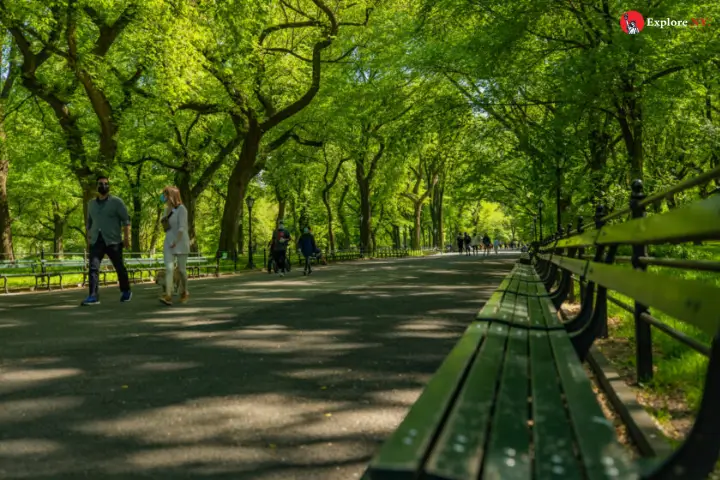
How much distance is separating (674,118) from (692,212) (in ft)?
64.2

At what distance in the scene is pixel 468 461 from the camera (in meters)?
1.64

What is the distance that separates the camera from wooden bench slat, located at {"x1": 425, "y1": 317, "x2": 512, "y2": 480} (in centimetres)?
159

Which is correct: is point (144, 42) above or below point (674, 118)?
above

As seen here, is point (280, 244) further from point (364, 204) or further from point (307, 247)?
point (364, 204)

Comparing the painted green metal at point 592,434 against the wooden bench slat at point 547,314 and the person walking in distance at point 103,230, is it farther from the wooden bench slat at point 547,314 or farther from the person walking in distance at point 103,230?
the person walking in distance at point 103,230

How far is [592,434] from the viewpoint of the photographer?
193 centimetres

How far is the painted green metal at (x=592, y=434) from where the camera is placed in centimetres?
166

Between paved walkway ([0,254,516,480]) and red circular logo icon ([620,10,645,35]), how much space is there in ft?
26.5

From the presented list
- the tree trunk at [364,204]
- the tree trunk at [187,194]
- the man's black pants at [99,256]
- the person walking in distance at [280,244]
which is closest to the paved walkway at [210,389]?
the man's black pants at [99,256]

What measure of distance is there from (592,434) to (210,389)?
3.05 m

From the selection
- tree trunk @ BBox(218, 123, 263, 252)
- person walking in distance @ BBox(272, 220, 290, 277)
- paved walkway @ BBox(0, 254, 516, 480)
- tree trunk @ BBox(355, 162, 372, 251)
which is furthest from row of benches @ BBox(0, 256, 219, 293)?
tree trunk @ BBox(355, 162, 372, 251)

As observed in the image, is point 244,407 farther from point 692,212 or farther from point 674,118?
point 674,118

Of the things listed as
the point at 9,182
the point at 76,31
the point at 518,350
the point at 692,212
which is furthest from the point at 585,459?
the point at 9,182

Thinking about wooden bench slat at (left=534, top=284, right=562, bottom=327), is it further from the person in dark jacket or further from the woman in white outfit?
the person in dark jacket
